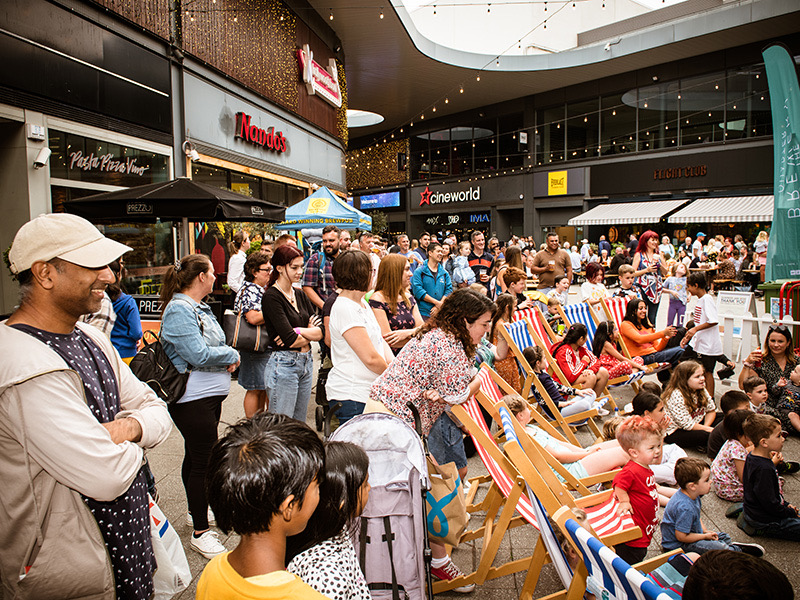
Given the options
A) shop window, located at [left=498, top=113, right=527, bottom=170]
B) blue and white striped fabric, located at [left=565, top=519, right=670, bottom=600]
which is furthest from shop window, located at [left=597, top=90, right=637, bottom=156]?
blue and white striped fabric, located at [left=565, top=519, right=670, bottom=600]

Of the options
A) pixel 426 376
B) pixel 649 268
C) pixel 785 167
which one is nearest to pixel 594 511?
pixel 426 376

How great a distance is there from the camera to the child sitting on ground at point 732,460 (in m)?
3.85

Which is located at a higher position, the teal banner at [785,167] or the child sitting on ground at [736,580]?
the teal banner at [785,167]

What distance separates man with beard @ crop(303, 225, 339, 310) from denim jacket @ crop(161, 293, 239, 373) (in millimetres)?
3079

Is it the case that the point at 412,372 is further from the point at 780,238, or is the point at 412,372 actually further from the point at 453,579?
the point at 780,238

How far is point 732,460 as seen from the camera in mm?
3943

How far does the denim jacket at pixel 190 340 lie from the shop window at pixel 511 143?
27.9 metres

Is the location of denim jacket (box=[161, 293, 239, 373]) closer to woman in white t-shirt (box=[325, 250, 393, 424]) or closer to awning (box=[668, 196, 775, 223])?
woman in white t-shirt (box=[325, 250, 393, 424])

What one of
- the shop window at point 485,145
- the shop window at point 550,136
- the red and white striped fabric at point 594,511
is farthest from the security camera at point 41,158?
the shop window at point 485,145

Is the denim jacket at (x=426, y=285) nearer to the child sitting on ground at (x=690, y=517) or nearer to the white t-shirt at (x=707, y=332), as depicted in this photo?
the white t-shirt at (x=707, y=332)

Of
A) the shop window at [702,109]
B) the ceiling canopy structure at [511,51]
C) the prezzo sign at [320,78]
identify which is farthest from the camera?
the shop window at [702,109]

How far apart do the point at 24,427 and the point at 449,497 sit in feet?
6.73

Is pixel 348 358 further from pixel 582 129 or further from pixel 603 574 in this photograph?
pixel 582 129

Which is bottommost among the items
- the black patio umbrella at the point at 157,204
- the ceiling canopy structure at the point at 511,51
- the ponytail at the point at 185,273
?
the ponytail at the point at 185,273
